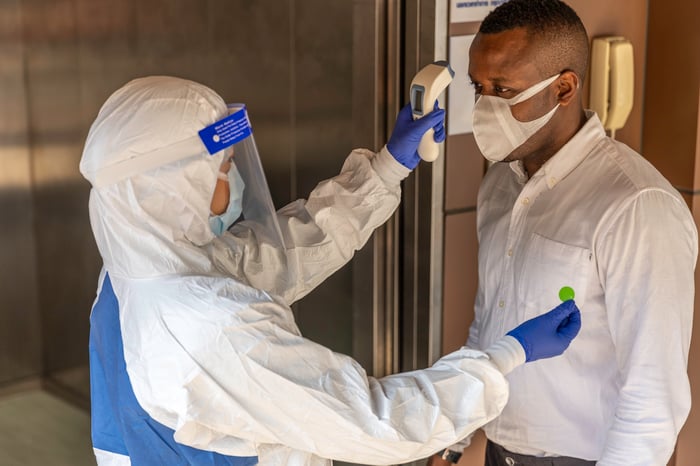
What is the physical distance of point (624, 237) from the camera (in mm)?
2070

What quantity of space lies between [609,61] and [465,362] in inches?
49.4

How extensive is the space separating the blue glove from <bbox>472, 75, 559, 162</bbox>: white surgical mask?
417mm

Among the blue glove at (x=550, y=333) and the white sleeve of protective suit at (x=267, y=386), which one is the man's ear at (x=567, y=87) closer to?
the blue glove at (x=550, y=333)

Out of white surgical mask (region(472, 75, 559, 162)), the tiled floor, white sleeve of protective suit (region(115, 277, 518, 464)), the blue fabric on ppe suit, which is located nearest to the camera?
white sleeve of protective suit (region(115, 277, 518, 464))

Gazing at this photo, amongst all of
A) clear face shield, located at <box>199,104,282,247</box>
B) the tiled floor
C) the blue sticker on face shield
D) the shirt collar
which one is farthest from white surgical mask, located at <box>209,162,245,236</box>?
the tiled floor

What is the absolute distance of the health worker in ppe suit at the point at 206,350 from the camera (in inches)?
73.3

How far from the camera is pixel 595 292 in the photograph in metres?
2.15

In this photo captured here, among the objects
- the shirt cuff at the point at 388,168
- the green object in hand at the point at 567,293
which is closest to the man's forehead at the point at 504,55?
the shirt cuff at the point at 388,168

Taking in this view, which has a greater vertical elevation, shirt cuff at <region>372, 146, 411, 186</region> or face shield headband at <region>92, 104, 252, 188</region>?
face shield headband at <region>92, 104, 252, 188</region>

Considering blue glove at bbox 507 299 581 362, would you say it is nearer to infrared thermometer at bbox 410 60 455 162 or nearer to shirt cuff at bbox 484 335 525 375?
shirt cuff at bbox 484 335 525 375

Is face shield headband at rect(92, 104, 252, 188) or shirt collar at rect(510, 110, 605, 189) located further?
shirt collar at rect(510, 110, 605, 189)

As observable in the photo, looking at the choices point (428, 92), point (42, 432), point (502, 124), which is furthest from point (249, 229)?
point (42, 432)

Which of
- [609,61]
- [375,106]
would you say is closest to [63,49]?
[375,106]

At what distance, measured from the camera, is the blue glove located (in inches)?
79.0
